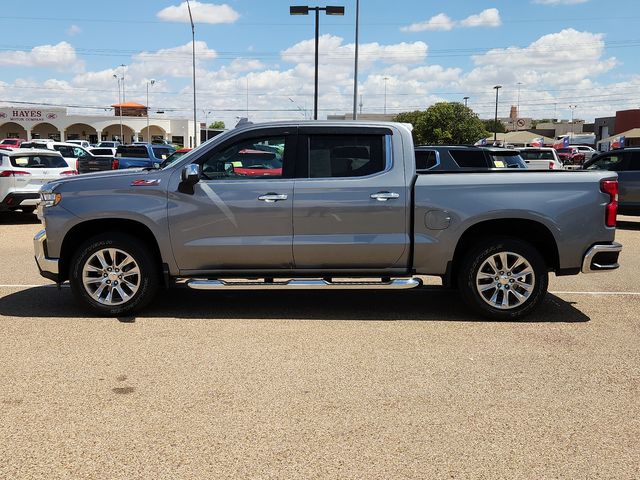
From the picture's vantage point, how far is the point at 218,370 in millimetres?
4828

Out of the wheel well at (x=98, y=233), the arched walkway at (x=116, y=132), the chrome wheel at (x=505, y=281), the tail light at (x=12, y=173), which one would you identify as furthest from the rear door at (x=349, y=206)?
the arched walkway at (x=116, y=132)

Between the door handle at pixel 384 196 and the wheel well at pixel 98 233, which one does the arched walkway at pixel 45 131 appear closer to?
the wheel well at pixel 98 233

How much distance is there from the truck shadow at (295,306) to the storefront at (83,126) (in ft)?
266

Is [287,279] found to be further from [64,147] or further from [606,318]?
[64,147]

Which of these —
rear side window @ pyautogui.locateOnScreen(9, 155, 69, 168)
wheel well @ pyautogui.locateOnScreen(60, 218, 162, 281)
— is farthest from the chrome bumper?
rear side window @ pyautogui.locateOnScreen(9, 155, 69, 168)

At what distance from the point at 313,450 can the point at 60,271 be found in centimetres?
386

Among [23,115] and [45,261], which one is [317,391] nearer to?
[45,261]

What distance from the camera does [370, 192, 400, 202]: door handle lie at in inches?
239

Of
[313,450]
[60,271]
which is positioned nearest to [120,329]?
[60,271]

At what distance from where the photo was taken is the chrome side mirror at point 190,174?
19.5 ft

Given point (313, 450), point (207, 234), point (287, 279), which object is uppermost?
point (207, 234)

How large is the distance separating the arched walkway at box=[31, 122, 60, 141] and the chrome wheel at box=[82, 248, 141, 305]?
92.8 metres

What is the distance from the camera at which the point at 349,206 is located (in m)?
6.08

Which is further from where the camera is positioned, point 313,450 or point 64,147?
point 64,147
